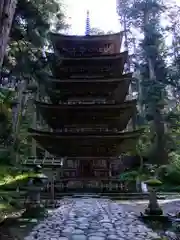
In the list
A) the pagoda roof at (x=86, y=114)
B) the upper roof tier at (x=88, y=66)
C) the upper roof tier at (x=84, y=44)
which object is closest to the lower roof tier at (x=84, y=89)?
the upper roof tier at (x=88, y=66)

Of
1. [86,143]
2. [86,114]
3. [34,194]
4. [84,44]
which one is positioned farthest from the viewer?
[84,44]

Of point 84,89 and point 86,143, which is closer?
point 86,143

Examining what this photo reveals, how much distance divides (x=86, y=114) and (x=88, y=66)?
150 inches

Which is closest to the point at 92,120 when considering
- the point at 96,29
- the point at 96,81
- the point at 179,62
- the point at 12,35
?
the point at 96,81

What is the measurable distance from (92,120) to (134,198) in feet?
19.8

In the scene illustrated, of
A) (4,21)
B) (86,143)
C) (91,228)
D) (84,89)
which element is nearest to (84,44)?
(84,89)

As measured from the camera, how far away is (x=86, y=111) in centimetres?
1591

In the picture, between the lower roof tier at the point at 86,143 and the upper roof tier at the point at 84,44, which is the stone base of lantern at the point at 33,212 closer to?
the lower roof tier at the point at 86,143

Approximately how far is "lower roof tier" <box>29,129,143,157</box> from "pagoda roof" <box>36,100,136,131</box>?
1.48 metres

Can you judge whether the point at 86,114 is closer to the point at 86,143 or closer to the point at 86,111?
the point at 86,111

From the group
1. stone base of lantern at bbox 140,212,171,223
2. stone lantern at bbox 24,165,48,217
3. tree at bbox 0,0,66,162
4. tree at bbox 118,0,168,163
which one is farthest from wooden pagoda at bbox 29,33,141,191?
stone base of lantern at bbox 140,212,171,223

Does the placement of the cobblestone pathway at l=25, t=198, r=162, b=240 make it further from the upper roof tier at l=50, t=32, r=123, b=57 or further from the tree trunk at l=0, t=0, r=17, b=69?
the upper roof tier at l=50, t=32, r=123, b=57

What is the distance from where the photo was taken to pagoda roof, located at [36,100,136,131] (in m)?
15.4

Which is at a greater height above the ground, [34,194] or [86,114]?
[86,114]
